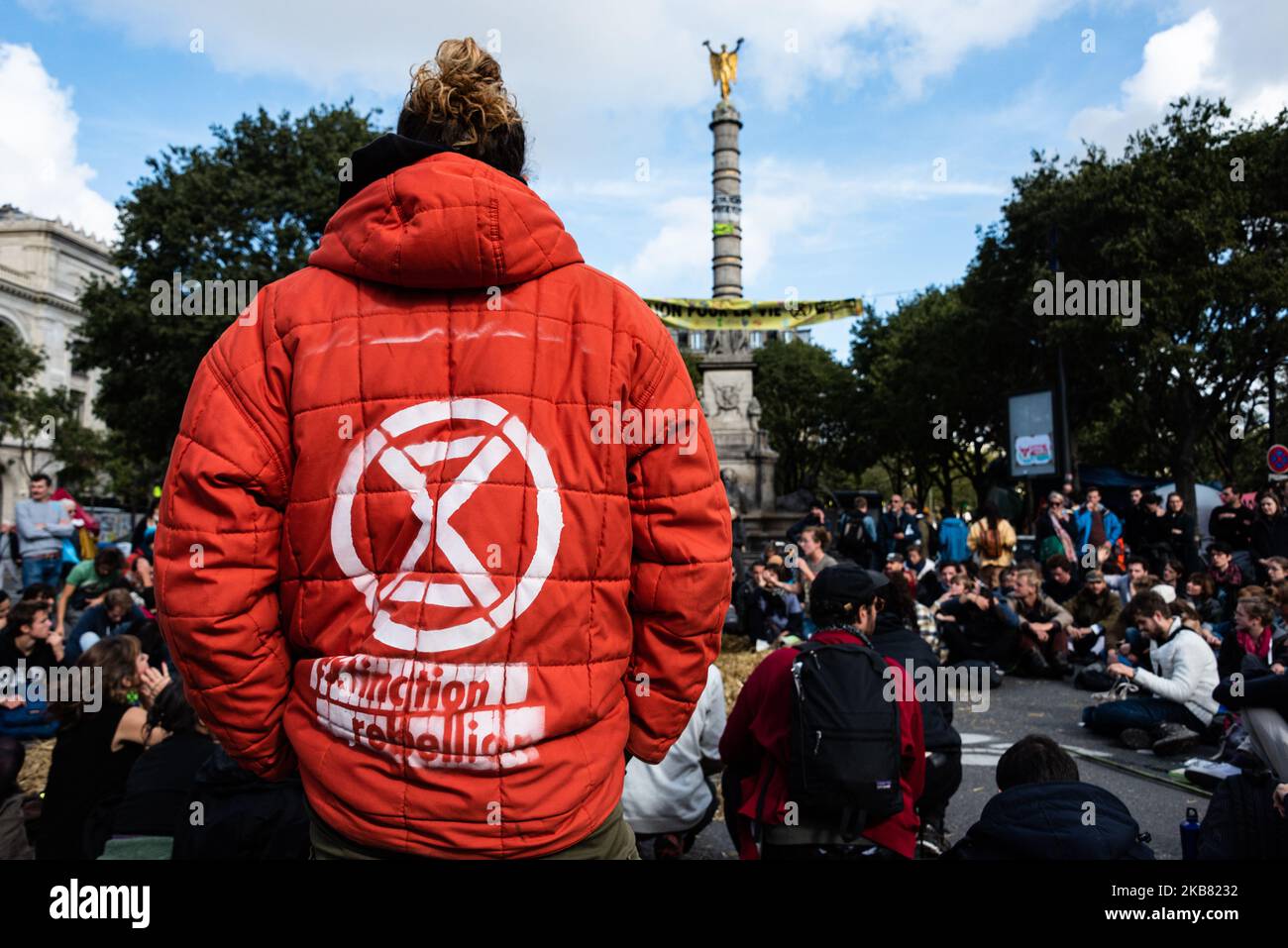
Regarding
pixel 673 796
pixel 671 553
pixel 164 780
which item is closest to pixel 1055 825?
pixel 671 553

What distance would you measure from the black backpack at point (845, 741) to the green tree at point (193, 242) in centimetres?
2521

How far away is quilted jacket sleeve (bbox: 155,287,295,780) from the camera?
1775 mm

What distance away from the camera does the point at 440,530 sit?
1796mm

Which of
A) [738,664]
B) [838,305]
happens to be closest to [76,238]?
[838,305]

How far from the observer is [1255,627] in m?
7.07

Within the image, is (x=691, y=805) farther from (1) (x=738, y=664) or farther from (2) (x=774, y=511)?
(2) (x=774, y=511)

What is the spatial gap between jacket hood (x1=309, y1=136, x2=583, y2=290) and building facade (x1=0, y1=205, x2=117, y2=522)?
2370 inches

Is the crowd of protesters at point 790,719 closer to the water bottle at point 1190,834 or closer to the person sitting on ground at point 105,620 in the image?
the person sitting on ground at point 105,620

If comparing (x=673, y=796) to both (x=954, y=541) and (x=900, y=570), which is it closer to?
(x=900, y=570)

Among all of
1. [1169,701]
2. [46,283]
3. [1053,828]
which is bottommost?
[1169,701]

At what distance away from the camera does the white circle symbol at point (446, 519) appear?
178 centimetres

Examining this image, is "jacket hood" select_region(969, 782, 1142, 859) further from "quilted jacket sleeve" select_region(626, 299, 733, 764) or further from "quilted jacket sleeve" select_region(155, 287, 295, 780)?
"quilted jacket sleeve" select_region(155, 287, 295, 780)

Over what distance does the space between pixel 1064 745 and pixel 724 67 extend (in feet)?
129
